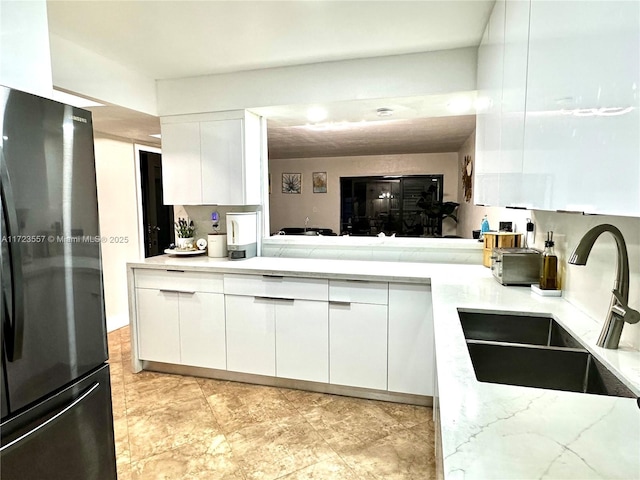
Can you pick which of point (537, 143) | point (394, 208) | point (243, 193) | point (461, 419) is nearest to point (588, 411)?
point (461, 419)

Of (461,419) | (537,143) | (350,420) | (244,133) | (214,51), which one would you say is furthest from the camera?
(244,133)

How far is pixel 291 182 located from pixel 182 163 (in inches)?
195

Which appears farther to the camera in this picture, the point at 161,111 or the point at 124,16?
the point at 161,111

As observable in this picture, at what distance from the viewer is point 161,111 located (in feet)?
10.3

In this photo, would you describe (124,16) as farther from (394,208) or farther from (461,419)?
(394,208)

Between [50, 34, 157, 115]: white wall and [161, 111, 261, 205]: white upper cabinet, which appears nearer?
[50, 34, 157, 115]: white wall

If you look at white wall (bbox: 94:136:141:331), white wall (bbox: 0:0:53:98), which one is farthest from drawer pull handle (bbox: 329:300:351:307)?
white wall (bbox: 94:136:141:331)

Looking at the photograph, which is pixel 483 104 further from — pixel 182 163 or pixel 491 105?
pixel 182 163

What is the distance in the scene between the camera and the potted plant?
3.40 meters

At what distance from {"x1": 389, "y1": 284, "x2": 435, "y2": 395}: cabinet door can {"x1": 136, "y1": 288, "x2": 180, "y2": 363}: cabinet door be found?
1.67m

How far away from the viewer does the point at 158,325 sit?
116 inches

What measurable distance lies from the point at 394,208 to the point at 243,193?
195 inches

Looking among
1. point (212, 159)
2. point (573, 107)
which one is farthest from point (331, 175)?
point (573, 107)

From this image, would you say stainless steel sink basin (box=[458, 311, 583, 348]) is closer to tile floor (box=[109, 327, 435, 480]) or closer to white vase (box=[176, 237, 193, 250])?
tile floor (box=[109, 327, 435, 480])
